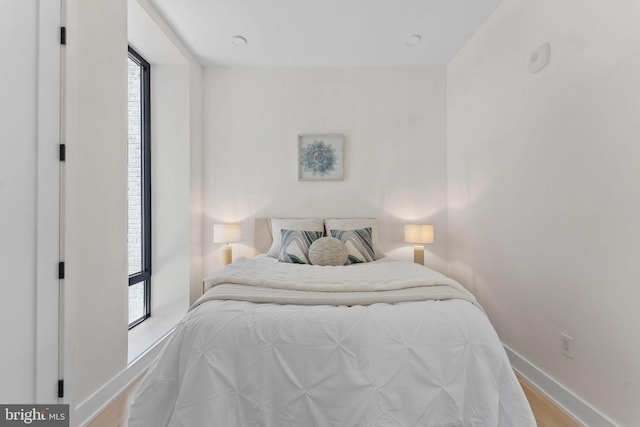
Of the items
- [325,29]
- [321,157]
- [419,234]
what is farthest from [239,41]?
[419,234]

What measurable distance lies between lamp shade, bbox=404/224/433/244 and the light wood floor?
1441 millimetres

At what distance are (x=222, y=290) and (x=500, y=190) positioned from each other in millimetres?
2196

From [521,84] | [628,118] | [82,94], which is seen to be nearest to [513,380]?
[628,118]

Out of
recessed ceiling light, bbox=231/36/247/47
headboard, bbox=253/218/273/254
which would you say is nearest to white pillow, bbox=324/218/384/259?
headboard, bbox=253/218/273/254

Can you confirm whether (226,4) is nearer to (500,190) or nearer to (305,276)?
(305,276)

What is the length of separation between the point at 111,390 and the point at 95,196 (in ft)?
3.88

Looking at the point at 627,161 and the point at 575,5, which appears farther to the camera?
the point at 575,5

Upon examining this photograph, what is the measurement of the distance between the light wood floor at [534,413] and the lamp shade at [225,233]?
145cm

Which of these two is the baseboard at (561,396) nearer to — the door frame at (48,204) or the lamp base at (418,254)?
the lamp base at (418,254)

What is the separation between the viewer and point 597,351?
1488 mm

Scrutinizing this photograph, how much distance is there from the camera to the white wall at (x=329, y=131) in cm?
325

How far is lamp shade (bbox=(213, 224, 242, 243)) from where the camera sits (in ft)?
9.66

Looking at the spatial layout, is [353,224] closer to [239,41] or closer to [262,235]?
[262,235]

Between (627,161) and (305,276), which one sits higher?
(627,161)
